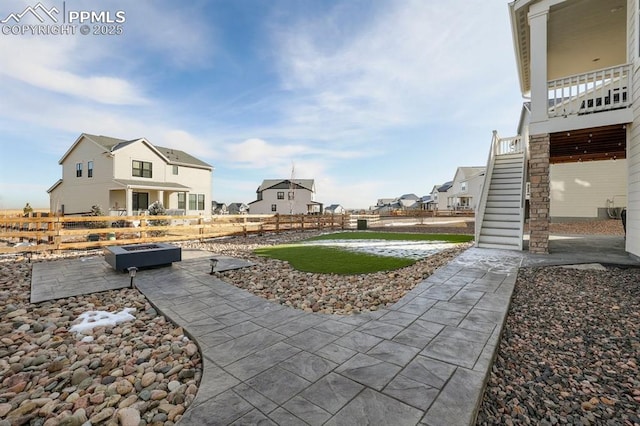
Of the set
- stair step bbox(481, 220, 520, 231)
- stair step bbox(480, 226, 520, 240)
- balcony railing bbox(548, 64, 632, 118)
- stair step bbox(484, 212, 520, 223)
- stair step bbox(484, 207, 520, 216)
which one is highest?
balcony railing bbox(548, 64, 632, 118)

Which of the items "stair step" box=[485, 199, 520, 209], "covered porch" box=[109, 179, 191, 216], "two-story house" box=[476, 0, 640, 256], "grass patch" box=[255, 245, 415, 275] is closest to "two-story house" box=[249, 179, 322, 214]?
"covered porch" box=[109, 179, 191, 216]

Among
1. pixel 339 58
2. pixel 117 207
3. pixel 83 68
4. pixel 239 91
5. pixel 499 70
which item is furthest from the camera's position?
pixel 117 207

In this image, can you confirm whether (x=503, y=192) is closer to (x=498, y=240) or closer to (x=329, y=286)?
(x=498, y=240)

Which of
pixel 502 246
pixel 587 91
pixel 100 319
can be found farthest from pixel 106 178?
pixel 587 91

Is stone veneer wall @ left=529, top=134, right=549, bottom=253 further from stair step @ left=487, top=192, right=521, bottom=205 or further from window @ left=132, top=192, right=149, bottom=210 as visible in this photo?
window @ left=132, top=192, right=149, bottom=210

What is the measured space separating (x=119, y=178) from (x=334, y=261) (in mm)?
17551

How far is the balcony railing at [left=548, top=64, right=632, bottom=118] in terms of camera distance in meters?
6.34

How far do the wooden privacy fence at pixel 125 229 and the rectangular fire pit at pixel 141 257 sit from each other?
2.86 meters

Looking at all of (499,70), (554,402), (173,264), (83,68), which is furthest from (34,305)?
(499,70)

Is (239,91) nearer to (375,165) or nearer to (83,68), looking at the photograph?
(83,68)

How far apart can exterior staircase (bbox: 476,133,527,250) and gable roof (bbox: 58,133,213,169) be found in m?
20.2

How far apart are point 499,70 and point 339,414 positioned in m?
12.3

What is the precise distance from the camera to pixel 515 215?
26.1 feet

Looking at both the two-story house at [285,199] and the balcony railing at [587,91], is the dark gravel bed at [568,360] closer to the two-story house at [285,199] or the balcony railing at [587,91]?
the balcony railing at [587,91]
